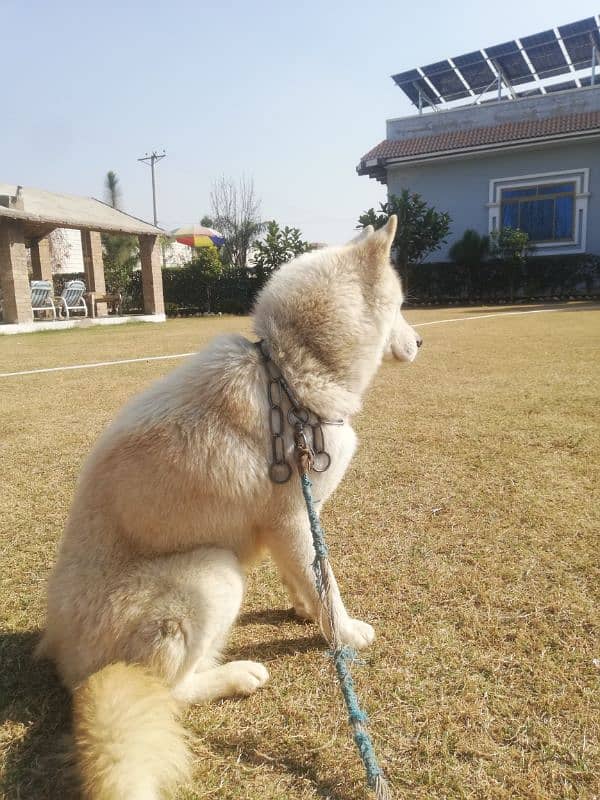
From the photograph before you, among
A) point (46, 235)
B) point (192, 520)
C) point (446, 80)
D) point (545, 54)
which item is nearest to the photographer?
point (192, 520)

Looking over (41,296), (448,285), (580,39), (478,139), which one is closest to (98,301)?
(41,296)

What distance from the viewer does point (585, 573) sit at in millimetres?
2287

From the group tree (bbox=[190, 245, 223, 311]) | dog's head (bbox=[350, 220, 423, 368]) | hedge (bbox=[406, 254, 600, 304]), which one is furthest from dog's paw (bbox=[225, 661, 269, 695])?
tree (bbox=[190, 245, 223, 311])

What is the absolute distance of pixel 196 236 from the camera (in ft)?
113

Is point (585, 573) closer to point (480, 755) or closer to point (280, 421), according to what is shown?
point (480, 755)

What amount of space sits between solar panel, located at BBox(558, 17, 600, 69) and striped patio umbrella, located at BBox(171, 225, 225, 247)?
67.2 ft

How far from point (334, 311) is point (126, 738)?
1.36 metres

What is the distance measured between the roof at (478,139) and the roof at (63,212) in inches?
414

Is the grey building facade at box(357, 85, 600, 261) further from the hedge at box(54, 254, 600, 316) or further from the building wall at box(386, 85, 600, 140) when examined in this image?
the hedge at box(54, 254, 600, 316)

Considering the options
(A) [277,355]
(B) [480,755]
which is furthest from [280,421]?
(B) [480,755]

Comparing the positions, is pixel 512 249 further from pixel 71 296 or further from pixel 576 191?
pixel 71 296

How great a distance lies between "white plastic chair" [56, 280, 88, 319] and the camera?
727 inches

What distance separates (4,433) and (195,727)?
3.85 metres

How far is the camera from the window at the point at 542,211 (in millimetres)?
21375
